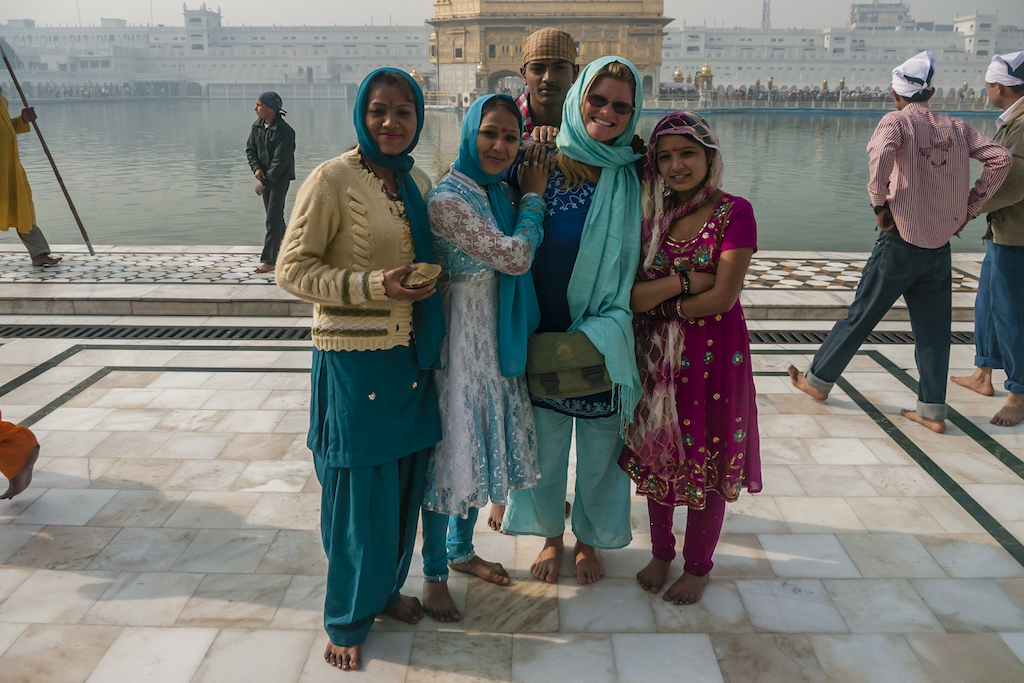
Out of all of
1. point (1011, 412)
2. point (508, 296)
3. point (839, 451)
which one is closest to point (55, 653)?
point (508, 296)

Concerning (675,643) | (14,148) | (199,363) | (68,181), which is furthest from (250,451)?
(68,181)

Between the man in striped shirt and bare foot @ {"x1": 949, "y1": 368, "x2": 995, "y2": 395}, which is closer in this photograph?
the man in striped shirt

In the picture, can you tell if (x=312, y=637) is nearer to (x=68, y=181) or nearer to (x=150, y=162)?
(x=68, y=181)

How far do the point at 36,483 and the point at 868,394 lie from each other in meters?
2.81

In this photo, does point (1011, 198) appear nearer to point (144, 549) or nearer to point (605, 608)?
point (605, 608)

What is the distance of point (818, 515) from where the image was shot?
2.00m

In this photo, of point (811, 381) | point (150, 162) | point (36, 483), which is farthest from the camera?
point (150, 162)

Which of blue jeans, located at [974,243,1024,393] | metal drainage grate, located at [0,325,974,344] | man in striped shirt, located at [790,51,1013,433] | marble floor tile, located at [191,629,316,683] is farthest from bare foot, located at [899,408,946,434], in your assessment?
marble floor tile, located at [191,629,316,683]

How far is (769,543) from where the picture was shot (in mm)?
1870

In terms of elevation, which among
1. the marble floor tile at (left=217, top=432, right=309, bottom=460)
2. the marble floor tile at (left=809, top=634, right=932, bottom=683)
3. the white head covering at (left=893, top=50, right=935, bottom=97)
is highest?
the white head covering at (left=893, top=50, right=935, bottom=97)

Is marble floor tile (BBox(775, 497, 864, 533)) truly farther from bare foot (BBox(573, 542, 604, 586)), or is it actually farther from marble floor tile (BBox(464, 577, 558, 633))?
marble floor tile (BBox(464, 577, 558, 633))

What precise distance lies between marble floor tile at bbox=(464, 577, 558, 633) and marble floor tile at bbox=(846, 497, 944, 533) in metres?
0.90

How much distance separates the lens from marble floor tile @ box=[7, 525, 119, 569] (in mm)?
1755

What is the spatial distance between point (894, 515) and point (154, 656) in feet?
5.95
